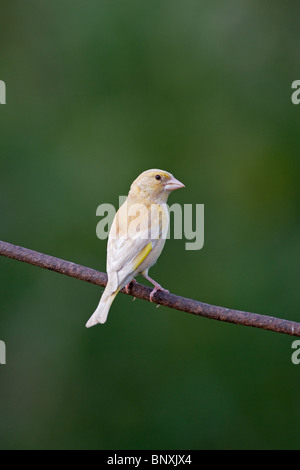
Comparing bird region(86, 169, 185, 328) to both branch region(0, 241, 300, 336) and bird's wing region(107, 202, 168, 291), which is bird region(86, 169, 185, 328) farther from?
branch region(0, 241, 300, 336)

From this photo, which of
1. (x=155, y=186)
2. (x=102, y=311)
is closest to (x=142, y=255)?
(x=102, y=311)

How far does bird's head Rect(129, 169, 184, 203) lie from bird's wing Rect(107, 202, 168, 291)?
0.08 metres

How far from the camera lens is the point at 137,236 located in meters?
3.64

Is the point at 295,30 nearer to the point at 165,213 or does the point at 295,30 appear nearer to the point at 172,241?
the point at 172,241

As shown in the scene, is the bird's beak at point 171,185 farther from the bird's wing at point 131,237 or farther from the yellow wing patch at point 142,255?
the yellow wing patch at point 142,255

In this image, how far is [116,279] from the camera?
3.38m

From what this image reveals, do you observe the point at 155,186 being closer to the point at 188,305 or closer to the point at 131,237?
the point at 131,237

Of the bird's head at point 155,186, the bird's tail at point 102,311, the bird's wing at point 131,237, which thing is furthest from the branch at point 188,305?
the bird's head at point 155,186

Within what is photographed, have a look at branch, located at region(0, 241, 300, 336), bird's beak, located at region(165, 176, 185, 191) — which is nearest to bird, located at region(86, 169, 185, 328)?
bird's beak, located at region(165, 176, 185, 191)

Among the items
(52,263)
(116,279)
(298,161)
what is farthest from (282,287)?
(52,263)

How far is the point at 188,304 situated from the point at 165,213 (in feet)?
3.49

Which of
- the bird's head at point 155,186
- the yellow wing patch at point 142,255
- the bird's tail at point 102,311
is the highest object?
the bird's head at point 155,186

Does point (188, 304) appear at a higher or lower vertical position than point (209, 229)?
lower

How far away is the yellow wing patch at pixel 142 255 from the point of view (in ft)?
11.6
